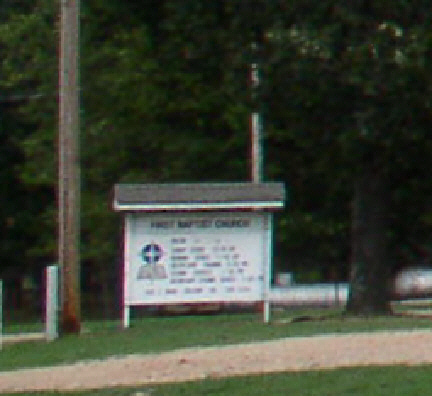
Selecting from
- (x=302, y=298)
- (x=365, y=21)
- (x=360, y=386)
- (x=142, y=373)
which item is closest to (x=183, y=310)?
(x=302, y=298)

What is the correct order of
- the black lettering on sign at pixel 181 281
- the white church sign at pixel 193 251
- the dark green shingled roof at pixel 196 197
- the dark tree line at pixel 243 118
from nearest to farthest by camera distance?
1. the dark tree line at pixel 243 118
2. the dark green shingled roof at pixel 196 197
3. the white church sign at pixel 193 251
4. the black lettering on sign at pixel 181 281

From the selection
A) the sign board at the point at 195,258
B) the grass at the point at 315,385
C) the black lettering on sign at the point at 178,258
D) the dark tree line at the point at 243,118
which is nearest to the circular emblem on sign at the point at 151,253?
the sign board at the point at 195,258

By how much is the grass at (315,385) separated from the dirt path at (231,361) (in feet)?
1.45

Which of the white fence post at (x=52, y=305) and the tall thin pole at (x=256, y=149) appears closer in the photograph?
the white fence post at (x=52, y=305)

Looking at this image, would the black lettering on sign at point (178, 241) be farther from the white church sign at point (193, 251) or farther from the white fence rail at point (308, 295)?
the white fence rail at point (308, 295)

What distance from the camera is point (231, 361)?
1548 cm

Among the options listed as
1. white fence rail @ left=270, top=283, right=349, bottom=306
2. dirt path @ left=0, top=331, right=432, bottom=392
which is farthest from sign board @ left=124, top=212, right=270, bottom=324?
white fence rail @ left=270, top=283, right=349, bottom=306

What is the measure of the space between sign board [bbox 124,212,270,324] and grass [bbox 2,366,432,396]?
7581 millimetres

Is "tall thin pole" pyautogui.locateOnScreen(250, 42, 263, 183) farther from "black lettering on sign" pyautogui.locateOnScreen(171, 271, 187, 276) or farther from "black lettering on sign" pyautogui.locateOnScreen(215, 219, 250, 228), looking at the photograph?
"black lettering on sign" pyautogui.locateOnScreen(171, 271, 187, 276)

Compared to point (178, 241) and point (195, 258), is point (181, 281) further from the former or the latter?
point (178, 241)

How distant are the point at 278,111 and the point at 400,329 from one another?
526 centimetres

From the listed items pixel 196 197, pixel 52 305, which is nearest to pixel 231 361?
pixel 52 305

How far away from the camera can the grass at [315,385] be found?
13078 mm

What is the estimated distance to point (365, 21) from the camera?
64.7ft
